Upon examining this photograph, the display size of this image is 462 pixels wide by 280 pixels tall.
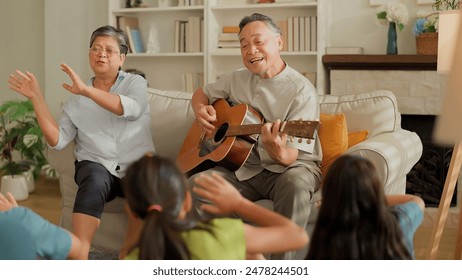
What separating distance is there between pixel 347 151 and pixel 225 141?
470 millimetres

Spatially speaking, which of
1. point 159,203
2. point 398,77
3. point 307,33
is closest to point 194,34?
point 307,33

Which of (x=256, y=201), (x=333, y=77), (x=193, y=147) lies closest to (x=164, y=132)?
(x=193, y=147)

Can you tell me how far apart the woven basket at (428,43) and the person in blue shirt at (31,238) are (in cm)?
283

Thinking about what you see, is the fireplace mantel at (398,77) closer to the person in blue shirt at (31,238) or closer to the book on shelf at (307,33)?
the book on shelf at (307,33)

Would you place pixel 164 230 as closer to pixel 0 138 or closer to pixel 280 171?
pixel 280 171

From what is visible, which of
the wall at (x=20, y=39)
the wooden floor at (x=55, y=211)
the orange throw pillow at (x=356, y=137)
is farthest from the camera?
the wall at (x=20, y=39)

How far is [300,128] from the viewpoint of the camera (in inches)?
90.2

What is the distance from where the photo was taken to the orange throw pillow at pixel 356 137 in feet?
9.54

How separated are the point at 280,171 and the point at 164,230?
123cm

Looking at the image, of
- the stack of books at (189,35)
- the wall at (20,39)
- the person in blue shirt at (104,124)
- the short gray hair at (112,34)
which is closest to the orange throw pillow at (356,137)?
the person in blue shirt at (104,124)

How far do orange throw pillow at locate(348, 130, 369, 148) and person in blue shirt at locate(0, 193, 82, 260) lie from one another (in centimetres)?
153

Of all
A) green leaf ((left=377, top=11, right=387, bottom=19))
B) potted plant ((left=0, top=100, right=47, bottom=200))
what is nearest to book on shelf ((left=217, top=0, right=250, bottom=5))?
green leaf ((left=377, top=11, right=387, bottom=19))

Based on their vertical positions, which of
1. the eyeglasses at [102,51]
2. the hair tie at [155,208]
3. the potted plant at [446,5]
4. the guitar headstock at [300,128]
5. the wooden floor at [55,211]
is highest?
the potted plant at [446,5]

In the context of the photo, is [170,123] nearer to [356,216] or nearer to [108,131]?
[108,131]
